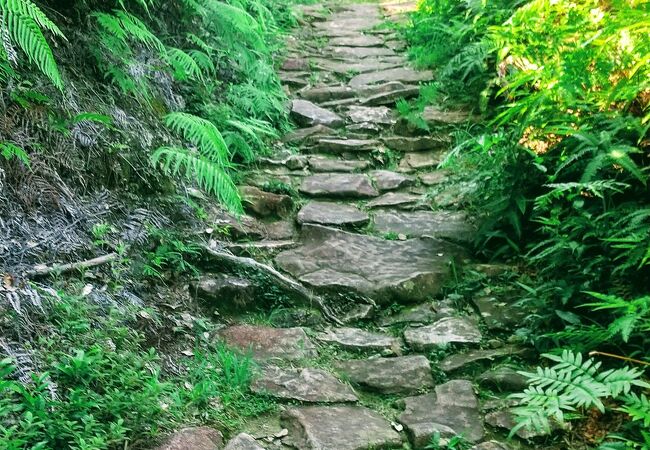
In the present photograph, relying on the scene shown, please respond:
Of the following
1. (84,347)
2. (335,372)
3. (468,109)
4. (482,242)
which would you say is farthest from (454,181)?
(84,347)

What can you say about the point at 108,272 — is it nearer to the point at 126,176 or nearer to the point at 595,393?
the point at 126,176

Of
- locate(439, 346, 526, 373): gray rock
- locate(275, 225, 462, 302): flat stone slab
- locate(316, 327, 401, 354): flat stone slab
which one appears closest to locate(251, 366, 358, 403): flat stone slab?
locate(316, 327, 401, 354): flat stone slab

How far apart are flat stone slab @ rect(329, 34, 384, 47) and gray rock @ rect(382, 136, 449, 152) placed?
9.06ft

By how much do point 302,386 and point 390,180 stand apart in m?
2.39

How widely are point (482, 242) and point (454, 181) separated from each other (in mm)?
724

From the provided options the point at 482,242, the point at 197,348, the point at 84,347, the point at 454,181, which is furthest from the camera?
the point at 454,181

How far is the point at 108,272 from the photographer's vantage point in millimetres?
3193

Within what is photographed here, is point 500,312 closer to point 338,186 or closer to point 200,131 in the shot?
point 338,186

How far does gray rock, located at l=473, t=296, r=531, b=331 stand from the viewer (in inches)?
137

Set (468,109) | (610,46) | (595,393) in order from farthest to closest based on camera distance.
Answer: (468,109)
(610,46)
(595,393)

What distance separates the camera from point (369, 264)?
410 centimetres

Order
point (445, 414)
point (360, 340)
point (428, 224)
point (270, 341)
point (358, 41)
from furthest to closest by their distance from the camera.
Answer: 1. point (358, 41)
2. point (428, 224)
3. point (360, 340)
4. point (270, 341)
5. point (445, 414)

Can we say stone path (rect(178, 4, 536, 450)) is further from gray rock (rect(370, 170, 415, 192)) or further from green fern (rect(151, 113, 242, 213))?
green fern (rect(151, 113, 242, 213))

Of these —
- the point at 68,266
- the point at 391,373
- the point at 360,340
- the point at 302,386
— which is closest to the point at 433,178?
the point at 360,340
